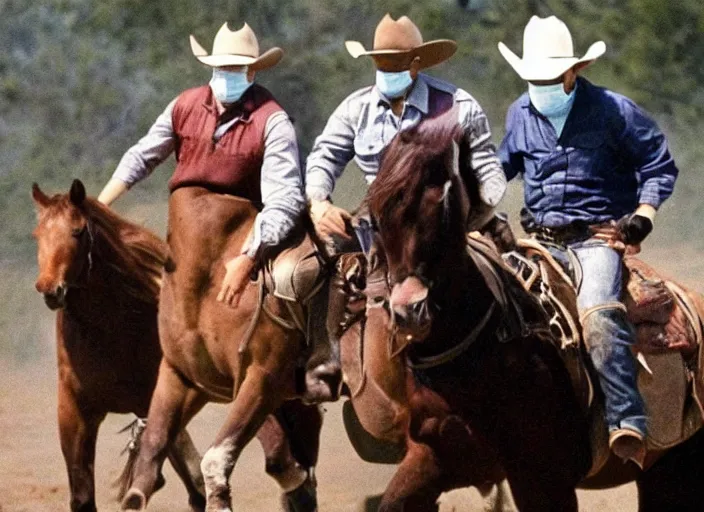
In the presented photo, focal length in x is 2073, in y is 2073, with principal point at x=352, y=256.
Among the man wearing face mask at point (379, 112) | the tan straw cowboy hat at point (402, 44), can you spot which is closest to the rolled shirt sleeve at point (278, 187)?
the man wearing face mask at point (379, 112)

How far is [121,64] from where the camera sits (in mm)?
15930

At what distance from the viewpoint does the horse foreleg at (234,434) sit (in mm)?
7898

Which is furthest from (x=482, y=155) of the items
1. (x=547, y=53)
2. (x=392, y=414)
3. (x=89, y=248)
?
(x=89, y=248)

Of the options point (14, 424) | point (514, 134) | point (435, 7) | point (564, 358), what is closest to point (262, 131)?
point (514, 134)

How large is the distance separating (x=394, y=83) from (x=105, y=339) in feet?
7.63

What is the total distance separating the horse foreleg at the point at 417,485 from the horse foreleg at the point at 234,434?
125 cm

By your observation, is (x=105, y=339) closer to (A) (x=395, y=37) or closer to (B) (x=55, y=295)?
(B) (x=55, y=295)

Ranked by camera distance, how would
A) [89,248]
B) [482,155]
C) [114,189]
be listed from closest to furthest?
[482,155]
[114,189]
[89,248]

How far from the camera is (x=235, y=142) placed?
854 centimetres

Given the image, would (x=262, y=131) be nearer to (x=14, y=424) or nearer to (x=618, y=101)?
(x=618, y=101)

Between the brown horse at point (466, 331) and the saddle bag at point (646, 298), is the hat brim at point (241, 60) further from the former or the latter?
the brown horse at point (466, 331)

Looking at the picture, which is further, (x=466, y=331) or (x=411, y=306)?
(x=466, y=331)

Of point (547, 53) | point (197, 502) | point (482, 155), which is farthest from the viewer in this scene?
point (197, 502)

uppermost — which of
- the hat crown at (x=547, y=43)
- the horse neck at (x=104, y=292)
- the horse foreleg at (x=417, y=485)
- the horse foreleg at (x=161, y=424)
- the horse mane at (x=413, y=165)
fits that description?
the horse mane at (x=413, y=165)
